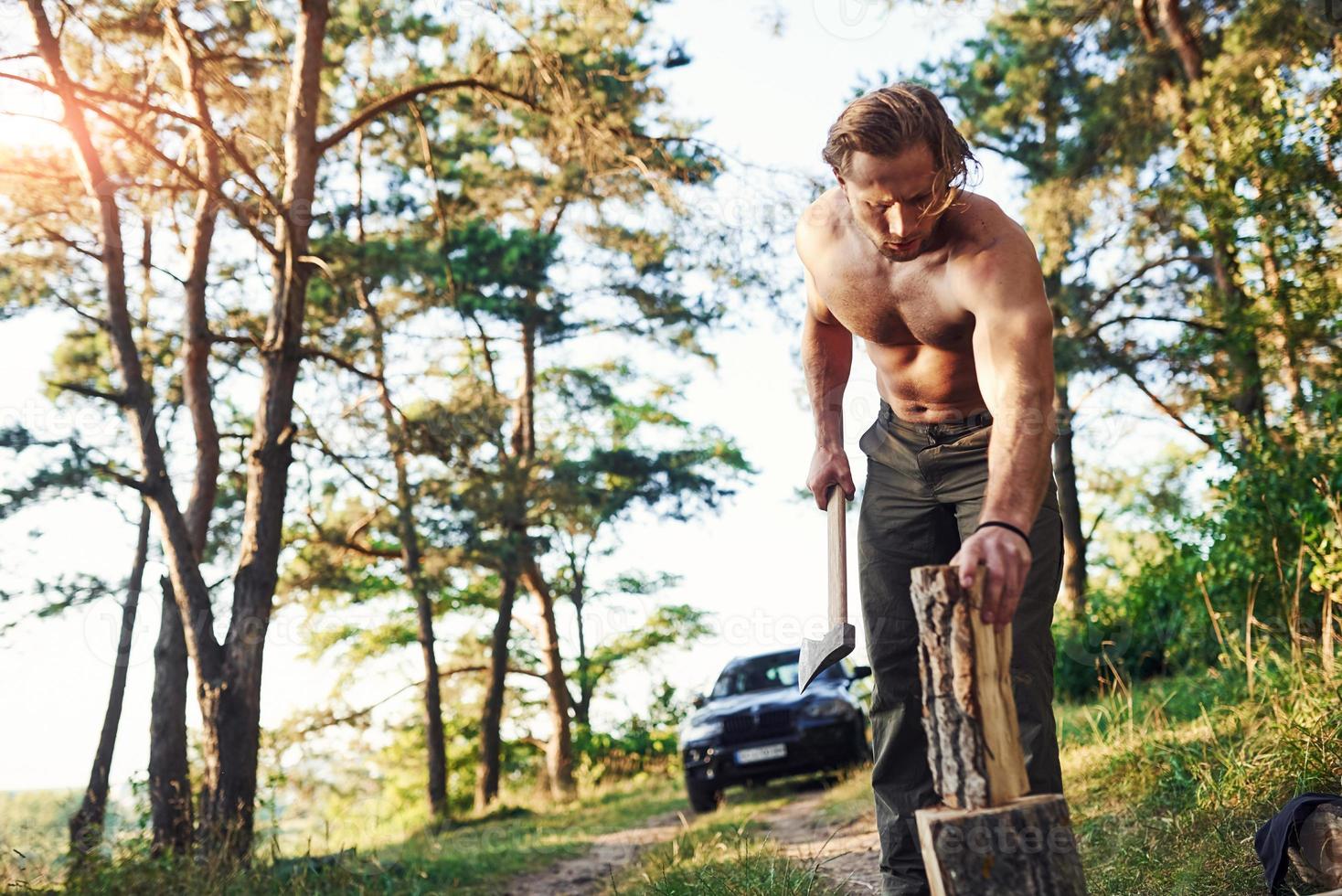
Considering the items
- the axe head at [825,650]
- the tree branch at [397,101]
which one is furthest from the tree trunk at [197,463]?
the axe head at [825,650]

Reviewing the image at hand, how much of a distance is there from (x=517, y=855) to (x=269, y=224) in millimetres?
7332

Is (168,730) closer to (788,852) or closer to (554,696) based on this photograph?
(788,852)

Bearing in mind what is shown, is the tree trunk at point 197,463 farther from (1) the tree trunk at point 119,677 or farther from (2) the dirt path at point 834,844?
(2) the dirt path at point 834,844

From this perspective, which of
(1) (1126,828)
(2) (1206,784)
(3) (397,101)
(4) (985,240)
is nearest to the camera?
(4) (985,240)

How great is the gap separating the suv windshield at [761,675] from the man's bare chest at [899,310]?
329 inches

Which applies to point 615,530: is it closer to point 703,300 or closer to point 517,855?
point 703,300

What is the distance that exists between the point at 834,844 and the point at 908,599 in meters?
3.86

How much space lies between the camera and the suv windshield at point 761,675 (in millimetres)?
11000

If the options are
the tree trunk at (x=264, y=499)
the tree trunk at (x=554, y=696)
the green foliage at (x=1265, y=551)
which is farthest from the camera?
the tree trunk at (x=554, y=696)

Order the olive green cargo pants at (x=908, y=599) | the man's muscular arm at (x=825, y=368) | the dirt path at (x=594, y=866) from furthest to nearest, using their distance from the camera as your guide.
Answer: the dirt path at (x=594, y=866)
the man's muscular arm at (x=825, y=368)
the olive green cargo pants at (x=908, y=599)

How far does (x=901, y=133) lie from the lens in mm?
2447

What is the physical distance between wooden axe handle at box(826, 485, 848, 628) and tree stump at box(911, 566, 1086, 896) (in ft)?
2.25

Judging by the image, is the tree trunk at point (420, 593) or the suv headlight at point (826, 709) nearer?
the suv headlight at point (826, 709)

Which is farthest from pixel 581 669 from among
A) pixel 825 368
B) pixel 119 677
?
pixel 825 368
